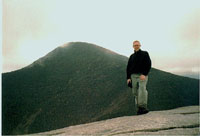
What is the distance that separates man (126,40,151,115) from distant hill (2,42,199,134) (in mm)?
4652

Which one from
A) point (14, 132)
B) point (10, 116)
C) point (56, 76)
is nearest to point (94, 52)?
point (56, 76)

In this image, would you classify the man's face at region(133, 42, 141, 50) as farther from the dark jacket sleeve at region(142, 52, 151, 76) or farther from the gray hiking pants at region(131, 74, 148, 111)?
the gray hiking pants at region(131, 74, 148, 111)

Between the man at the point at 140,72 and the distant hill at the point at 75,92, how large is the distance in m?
4.65

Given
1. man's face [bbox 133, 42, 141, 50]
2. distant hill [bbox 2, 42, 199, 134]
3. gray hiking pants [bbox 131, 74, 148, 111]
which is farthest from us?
distant hill [bbox 2, 42, 199, 134]

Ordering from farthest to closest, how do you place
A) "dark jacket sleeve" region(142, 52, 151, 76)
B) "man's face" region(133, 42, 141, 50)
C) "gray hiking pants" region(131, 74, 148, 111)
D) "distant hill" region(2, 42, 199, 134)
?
"distant hill" region(2, 42, 199, 134) < "man's face" region(133, 42, 141, 50) < "dark jacket sleeve" region(142, 52, 151, 76) < "gray hiking pants" region(131, 74, 148, 111)

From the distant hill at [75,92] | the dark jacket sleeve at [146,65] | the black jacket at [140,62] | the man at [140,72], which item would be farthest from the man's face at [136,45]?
the distant hill at [75,92]

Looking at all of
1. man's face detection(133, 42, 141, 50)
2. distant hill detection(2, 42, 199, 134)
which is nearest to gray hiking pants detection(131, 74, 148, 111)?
man's face detection(133, 42, 141, 50)

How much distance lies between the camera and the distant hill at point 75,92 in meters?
13.1

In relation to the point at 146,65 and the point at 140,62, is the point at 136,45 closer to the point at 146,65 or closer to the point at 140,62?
the point at 140,62

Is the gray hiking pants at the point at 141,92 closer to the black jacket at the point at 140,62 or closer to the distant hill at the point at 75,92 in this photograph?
the black jacket at the point at 140,62

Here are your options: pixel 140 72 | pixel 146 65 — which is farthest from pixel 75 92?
pixel 146 65

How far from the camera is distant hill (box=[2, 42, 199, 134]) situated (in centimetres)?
1313

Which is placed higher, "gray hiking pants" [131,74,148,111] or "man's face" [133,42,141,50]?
"man's face" [133,42,141,50]

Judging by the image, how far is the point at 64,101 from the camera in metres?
15.8
